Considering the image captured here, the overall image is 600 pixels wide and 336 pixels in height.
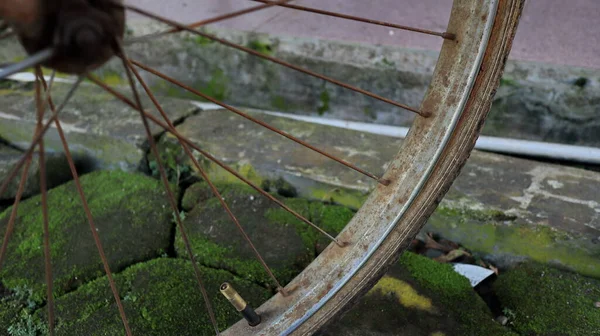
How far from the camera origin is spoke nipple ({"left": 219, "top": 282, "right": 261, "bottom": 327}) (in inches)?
49.8

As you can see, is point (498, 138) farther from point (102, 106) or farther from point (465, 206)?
point (102, 106)

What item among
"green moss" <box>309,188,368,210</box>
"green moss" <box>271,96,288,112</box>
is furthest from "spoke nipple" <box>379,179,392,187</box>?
"green moss" <box>271,96,288,112</box>

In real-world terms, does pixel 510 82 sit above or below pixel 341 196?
above

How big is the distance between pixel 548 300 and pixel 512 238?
253 mm

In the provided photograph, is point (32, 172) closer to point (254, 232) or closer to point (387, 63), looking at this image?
point (254, 232)

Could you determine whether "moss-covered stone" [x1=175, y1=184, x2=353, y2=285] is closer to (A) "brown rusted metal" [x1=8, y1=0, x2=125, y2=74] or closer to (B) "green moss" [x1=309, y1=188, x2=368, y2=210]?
(B) "green moss" [x1=309, y1=188, x2=368, y2=210]

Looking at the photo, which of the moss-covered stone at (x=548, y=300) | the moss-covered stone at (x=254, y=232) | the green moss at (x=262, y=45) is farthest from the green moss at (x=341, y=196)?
the green moss at (x=262, y=45)

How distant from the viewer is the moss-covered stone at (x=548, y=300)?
5.23 ft

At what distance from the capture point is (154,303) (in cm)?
165

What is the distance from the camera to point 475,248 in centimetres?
194

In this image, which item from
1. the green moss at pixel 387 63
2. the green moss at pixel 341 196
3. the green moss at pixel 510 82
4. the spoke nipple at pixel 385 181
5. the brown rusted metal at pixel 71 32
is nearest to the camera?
the brown rusted metal at pixel 71 32

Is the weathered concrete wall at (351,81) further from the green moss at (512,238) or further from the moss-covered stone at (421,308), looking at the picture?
the moss-covered stone at (421,308)

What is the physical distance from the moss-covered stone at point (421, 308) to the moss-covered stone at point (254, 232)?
0.28 m

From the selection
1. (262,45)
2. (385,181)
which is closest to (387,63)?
(262,45)
